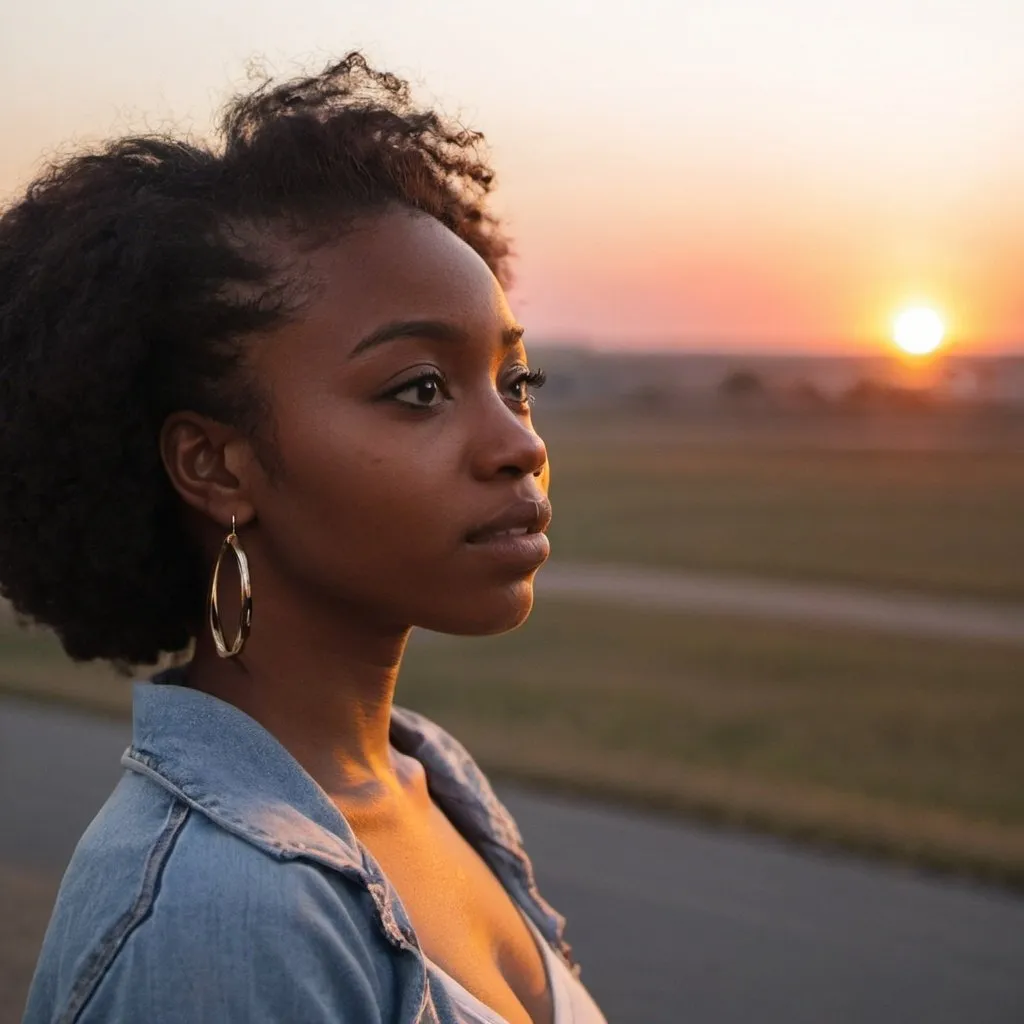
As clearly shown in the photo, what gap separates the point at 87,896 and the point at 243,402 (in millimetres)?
572

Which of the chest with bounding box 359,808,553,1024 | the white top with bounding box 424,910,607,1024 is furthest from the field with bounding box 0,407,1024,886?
the white top with bounding box 424,910,607,1024

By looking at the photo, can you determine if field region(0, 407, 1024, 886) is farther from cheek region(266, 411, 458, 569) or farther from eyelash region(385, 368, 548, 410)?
eyelash region(385, 368, 548, 410)

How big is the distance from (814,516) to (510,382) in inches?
732

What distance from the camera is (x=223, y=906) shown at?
1297 millimetres

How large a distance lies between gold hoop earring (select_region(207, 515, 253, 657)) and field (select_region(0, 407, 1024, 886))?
0.03 meters

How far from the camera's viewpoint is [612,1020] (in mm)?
4383

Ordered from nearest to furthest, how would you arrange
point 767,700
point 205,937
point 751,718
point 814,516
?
point 205,937 → point 751,718 → point 767,700 → point 814,516

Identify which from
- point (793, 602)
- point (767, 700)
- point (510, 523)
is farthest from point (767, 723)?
point (510, 523)

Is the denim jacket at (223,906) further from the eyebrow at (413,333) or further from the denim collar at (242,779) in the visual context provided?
the eyebrow at (413,333)

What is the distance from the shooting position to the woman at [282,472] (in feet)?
4.88

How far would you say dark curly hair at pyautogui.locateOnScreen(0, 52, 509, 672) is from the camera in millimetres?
1578

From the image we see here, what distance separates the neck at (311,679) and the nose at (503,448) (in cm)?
27

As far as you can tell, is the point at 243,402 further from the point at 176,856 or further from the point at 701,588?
the point at 701,588

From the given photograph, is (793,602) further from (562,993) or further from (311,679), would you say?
(311,679)
